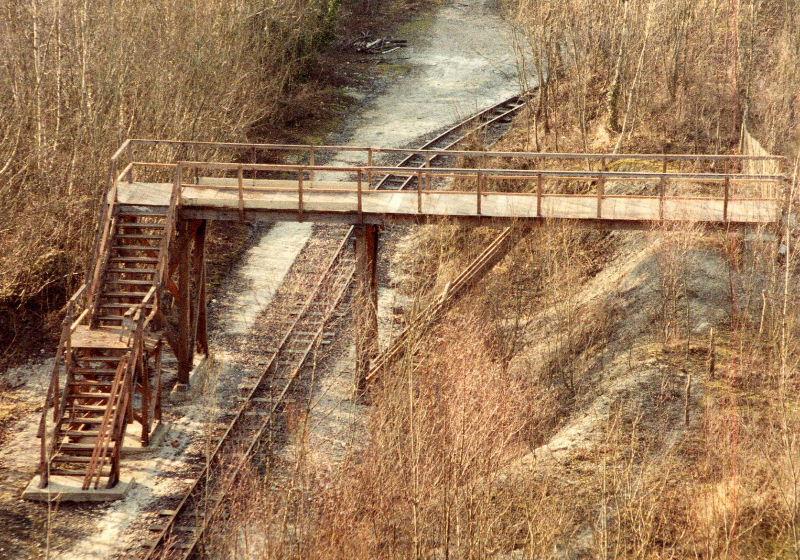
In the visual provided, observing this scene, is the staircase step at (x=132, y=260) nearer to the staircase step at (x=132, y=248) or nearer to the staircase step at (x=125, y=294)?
the staircase step at (x=132, y=248)

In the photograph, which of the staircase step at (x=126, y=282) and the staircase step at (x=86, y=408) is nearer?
the staircase step at (x=86, y=408)

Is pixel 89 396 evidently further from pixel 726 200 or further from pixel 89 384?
pixel 726 200

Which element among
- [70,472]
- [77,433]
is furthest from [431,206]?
[70,472]

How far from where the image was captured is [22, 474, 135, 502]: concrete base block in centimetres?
2202

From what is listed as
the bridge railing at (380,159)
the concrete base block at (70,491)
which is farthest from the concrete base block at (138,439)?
the bridge railing at (380,159)

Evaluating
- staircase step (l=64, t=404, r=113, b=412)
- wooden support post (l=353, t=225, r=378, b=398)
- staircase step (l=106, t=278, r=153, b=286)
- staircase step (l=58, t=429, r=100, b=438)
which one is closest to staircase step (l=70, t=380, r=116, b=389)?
staircase step (l=64, t=404, r=113, b=412)

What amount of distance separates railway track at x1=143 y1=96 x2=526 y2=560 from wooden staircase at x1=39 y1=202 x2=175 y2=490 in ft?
5.41

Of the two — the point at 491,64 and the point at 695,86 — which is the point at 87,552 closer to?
the point at 695,86

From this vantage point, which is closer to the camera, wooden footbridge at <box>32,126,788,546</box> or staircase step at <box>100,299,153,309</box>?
wooden footbridge at <box>32,126,788,546</box>

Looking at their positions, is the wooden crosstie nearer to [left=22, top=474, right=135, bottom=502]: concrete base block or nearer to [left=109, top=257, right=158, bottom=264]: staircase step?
[left=109, top=257, right=158, bottom=264]: staircase step

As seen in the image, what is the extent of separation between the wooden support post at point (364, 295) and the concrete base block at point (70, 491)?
5413mm

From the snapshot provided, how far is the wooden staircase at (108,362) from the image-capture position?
2256 centimetres

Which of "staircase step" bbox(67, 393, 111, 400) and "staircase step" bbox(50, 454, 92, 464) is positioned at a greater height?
"staircase step" bbox(67, 393, 111, 400)

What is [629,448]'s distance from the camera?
21.5 meters
